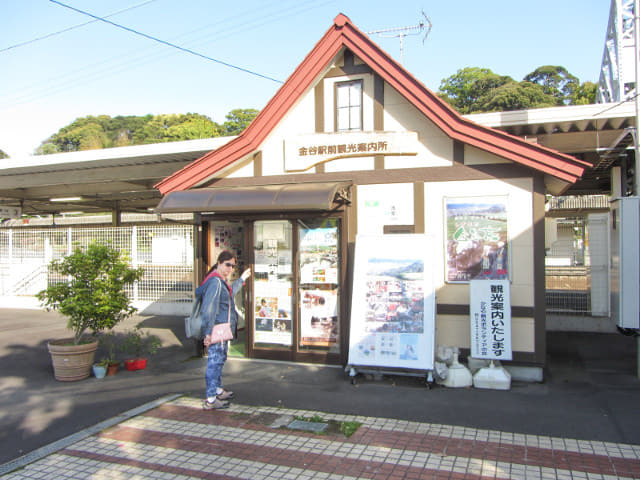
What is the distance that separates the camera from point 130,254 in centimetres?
1343

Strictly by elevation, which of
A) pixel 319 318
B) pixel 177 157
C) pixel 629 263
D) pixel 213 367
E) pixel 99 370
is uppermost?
pixel 177 157

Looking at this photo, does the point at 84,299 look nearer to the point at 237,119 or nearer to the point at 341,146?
the point at 341,146

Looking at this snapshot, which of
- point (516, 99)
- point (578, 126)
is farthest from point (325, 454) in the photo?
point (516, 99)

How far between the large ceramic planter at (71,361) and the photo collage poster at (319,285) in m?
3.26

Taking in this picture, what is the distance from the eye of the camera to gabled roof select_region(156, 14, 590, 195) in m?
6.58

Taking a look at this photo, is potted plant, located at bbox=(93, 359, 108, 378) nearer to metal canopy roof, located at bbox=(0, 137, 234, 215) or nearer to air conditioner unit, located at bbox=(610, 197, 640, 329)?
metal canopy roof, located at bbox=(0, 137, 234, 215)

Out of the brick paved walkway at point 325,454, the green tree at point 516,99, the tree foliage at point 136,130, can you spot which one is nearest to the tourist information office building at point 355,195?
the brick paved walkway at point 325,454

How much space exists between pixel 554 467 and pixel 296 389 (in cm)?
338

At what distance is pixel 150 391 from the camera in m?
6.78

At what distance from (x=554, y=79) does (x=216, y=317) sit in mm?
63959

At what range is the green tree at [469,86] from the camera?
53.0m

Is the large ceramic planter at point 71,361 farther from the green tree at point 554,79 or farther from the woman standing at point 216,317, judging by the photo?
the green tree at point 554,79

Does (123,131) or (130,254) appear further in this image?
(123,131)

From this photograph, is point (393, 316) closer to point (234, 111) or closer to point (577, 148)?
point (577, 148)
